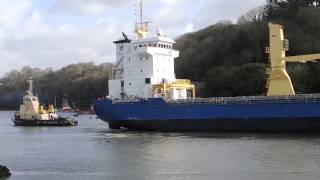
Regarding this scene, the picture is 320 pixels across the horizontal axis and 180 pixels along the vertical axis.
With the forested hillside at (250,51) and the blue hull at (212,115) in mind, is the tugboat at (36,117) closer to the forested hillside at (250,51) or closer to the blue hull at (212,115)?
the blue hull at (212,115)

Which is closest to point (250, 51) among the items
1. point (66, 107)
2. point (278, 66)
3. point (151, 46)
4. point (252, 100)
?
point (151, 46)

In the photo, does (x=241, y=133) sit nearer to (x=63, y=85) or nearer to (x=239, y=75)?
(x=239, y=75)

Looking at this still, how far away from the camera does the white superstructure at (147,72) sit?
4681 centimetres

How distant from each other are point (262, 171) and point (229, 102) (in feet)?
65.6

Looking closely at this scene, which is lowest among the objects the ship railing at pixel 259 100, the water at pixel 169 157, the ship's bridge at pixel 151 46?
the water at pixel 169 157

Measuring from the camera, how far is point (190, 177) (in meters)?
21.2

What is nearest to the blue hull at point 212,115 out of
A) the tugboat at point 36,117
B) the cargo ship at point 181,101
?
the cargo ship at point 181,101

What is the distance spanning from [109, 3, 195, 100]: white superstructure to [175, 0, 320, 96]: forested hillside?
1627 cm

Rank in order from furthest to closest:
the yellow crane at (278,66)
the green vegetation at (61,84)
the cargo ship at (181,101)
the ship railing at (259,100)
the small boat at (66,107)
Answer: the green vegetation at (61,84), the small boat at (66,107), the yellow crane at (278,66), the cargo ship at (181,101), the ship railing at (259,100)

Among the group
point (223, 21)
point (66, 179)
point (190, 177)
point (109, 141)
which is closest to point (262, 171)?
point (190, 177)

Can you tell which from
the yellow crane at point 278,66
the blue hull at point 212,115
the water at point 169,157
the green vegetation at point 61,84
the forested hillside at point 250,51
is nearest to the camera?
the water at point 169,157

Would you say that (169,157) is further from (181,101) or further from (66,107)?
(66,107)

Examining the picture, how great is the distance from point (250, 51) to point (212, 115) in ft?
112

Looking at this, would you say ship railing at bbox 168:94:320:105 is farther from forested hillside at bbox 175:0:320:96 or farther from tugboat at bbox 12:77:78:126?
forested hillside at bbox 175:0:320:96
